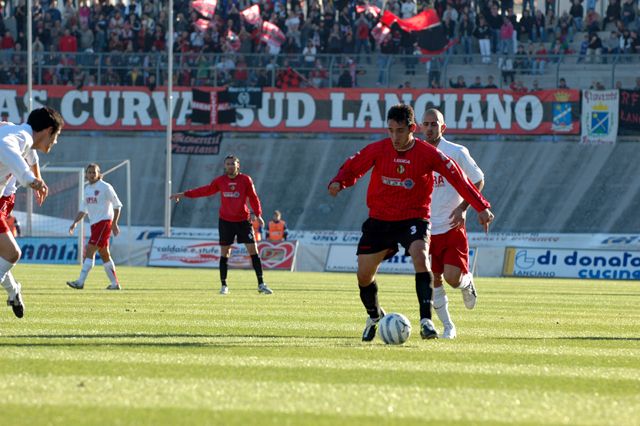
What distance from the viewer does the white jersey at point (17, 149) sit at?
421 inches

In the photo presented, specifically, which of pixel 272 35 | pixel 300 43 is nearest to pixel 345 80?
pixel 300 43

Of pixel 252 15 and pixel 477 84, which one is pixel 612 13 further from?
pixel 252 15

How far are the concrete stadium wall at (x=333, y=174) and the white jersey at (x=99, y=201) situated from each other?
20192 millimetres

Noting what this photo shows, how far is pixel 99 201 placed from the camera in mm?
22438

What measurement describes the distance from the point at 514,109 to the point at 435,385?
34965 millimetres

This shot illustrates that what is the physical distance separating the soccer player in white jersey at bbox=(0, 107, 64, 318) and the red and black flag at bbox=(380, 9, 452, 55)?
31.7 metres

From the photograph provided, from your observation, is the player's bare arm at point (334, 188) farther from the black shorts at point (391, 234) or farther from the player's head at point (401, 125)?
the player's head at point (401, 125)

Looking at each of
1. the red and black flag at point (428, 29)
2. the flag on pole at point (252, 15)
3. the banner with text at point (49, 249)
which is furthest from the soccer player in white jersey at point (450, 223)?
the flag on pole at point (252, 15)

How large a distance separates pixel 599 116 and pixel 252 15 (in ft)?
39.7

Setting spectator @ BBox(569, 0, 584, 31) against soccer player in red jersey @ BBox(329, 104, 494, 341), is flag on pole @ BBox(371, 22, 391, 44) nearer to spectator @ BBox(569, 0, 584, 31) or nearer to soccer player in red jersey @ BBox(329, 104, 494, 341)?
spectator @ BBox(569, 0, 584, 31)

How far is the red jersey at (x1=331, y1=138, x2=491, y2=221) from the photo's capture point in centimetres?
1122

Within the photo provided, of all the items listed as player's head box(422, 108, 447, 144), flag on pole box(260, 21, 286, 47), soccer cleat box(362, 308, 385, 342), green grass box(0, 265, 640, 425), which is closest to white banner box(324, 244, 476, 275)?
flag on pole box(260, 21, 286, 47)

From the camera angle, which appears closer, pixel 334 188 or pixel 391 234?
pixel 334 188

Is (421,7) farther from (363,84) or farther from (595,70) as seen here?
(595,70)
